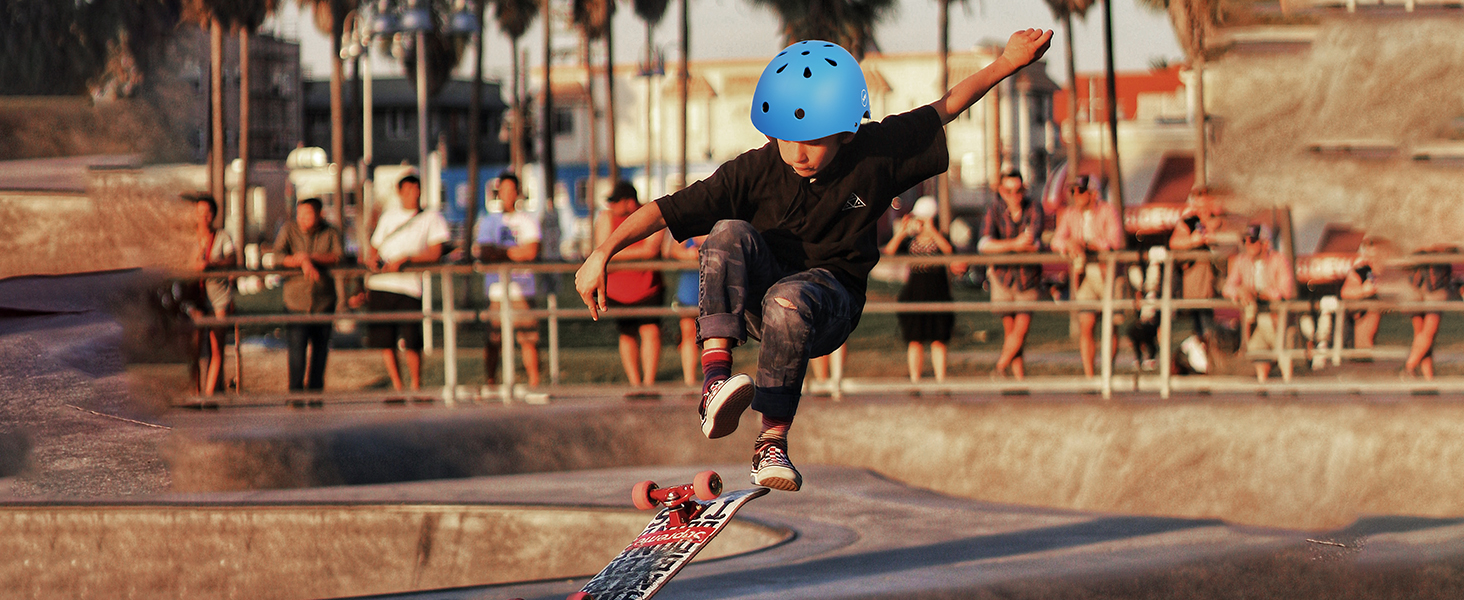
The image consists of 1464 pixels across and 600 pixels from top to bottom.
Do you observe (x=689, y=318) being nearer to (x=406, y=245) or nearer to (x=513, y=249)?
(x=513, y=249)

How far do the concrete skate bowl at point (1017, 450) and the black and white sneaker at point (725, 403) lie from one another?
4930 millimetres

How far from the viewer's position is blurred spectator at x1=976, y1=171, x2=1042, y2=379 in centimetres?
907

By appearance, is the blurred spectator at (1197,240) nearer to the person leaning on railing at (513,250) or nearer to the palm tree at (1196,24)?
the palm tree at (1196,24)

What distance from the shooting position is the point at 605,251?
3.80 m

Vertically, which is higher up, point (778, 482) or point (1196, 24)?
point (1196, 24)

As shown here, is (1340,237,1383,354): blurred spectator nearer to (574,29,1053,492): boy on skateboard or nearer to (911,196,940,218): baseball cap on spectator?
(911,196,940,218): baseball cap on spectator

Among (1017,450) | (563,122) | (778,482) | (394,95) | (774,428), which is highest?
(394,95)

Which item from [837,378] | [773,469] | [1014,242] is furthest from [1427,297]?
[773,469]

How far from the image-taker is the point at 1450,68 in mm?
4668

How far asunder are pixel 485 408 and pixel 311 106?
6196cm

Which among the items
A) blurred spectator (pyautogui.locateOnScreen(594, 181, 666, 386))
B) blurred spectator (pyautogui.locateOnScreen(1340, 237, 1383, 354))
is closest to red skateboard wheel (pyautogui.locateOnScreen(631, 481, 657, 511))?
blurred spectator (pyautogui.locateOnScreen(594, 181, 666, 386))

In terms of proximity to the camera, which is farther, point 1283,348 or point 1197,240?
point 1283,348

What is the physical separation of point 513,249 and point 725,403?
228 inches

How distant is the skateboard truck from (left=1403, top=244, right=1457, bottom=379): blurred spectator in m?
5.34
